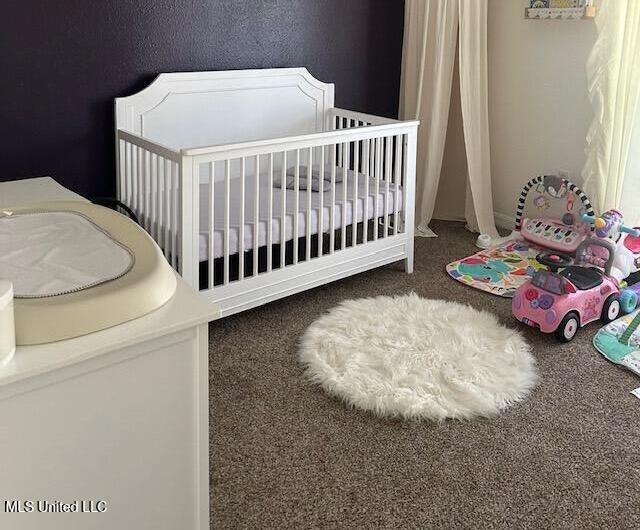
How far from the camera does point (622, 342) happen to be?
270cm

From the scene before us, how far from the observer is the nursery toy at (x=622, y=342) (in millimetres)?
2555

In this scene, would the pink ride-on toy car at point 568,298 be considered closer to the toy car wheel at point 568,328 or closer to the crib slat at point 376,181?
the toy car wheel at point 568,328

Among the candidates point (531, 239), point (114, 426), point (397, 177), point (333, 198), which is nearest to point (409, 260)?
point (397, 177)

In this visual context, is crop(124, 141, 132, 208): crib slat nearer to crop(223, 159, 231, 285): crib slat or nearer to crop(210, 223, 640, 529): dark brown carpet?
crop(223, 159, 231, 285): crib slat

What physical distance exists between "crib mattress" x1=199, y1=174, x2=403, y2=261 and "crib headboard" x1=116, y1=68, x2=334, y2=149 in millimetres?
261

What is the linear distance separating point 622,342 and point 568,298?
27 centimetres

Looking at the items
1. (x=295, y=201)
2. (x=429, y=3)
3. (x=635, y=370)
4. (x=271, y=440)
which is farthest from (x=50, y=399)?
(x=429, y=3)

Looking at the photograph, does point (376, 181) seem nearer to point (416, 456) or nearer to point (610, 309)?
point (610, 309)

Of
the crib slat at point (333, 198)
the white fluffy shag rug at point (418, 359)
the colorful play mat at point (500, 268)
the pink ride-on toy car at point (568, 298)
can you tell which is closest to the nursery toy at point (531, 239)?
the colorful play mat at point (500, 268)

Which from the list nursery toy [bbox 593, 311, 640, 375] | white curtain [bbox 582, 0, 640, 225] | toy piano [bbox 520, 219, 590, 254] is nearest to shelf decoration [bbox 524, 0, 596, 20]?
white curtain [bbox 582, 0, 640, 225]

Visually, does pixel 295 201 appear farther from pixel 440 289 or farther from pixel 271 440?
pixel 271 440

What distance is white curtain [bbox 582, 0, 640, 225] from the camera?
3197mm

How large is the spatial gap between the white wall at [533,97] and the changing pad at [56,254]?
2.82 metres

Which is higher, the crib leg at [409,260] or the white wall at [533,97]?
the white wall at [533,97]
